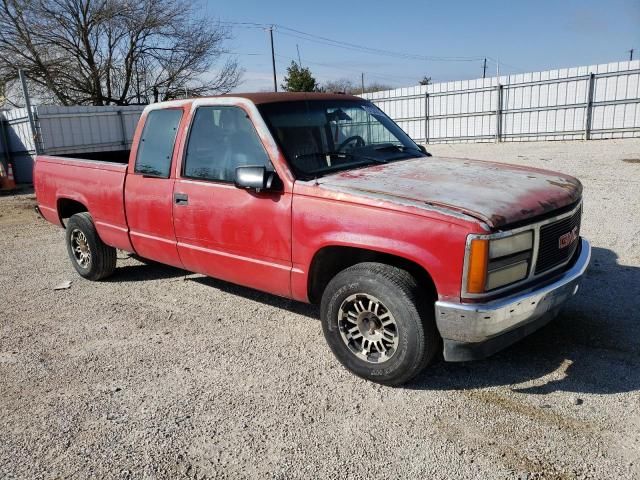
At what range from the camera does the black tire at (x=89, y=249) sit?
18.6 feet

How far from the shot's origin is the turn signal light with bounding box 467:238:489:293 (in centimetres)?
286

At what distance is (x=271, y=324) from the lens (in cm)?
451

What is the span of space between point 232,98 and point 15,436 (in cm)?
277

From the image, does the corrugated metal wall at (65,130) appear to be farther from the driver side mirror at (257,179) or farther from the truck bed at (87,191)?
the driver side mirror at (257,179)

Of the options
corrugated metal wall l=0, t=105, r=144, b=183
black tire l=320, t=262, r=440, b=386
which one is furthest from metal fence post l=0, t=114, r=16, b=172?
black tire l=320, t=262, r=440, b=386

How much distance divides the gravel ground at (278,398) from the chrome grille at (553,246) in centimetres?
75

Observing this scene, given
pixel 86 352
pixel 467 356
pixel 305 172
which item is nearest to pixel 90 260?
pixel 86 352

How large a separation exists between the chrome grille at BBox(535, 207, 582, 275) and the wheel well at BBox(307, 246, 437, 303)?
687 millimetres

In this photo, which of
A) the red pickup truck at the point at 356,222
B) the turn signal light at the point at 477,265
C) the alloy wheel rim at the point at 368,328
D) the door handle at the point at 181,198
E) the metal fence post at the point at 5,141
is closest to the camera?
the turn signal light at the point at 477,265

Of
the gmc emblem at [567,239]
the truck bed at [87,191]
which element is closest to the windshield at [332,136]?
the gmc emblem at [567,239]

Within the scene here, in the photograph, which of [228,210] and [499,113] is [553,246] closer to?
[228,210]

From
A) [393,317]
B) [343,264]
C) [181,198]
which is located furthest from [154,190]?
[393,317]

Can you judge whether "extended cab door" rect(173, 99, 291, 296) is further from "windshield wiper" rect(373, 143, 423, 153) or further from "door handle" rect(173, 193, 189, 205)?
"windshield wiper" rect(373, 143, 423, 153)

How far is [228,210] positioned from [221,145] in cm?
57
